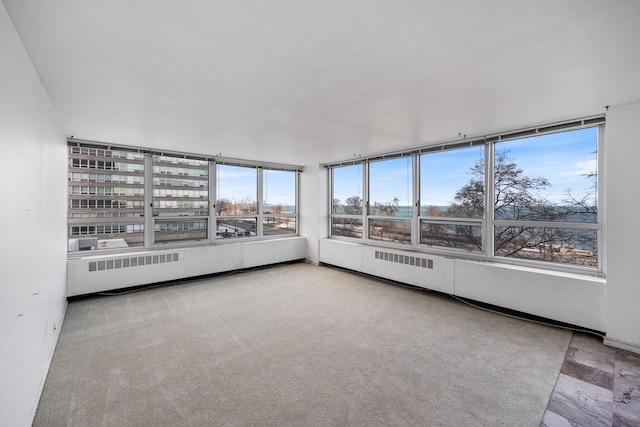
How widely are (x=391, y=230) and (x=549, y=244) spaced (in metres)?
2.36

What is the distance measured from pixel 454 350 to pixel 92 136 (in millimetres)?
5200

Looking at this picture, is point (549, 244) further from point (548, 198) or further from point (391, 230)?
point (391, 230)

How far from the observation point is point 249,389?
2098 millimetres

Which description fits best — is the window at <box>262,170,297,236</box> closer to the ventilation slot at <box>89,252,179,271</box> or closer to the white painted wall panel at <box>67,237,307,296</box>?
the white painted wall panel at <box>67,237,307,296</box>

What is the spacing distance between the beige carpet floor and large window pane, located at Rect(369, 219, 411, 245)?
1.34 metres

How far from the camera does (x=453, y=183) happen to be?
4.38m

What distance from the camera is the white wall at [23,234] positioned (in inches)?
54.4

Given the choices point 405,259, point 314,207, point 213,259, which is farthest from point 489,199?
point 213,259

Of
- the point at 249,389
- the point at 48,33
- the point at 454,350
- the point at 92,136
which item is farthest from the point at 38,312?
the point at 454,350

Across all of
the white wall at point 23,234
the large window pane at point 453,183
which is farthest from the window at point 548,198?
the white wall at point 23,234

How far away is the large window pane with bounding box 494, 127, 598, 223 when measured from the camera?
3.22m

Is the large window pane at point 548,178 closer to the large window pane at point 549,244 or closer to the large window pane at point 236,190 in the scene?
the large window pane at point 549,244

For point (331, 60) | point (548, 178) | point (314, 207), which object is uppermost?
point (331, 60)

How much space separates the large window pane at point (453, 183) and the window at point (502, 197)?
14 mm
